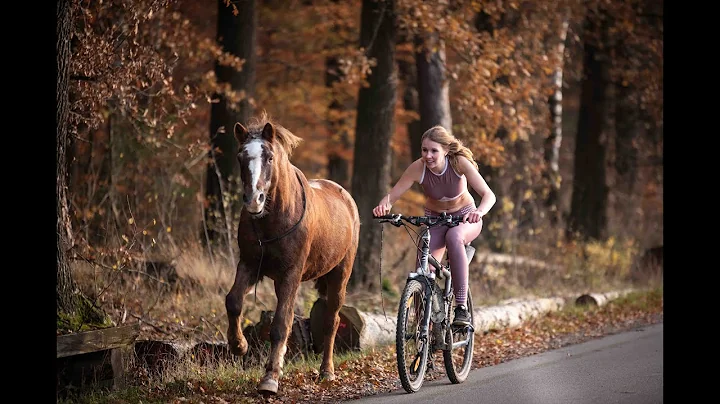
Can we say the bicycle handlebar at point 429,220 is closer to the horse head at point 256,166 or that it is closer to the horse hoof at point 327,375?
the horse head at point 256,166

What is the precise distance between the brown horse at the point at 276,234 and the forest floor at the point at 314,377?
0.31m

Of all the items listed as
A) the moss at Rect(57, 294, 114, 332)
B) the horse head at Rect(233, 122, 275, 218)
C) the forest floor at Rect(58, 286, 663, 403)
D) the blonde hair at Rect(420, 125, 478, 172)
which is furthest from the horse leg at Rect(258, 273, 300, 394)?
the blonde hair at Rect(420, 125, 478, 172)

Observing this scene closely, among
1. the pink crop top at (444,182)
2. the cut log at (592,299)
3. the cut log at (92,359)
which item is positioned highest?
the pink crop top at (444,182)

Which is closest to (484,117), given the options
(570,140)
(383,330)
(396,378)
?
(383,330)

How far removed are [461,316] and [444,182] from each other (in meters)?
1.23

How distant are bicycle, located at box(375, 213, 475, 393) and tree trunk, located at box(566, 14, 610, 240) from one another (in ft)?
46.2

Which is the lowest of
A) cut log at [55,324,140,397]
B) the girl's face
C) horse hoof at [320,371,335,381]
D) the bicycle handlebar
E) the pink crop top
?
horse hoof at [320,371,335,381]

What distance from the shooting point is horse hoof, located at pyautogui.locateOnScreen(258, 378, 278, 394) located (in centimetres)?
723

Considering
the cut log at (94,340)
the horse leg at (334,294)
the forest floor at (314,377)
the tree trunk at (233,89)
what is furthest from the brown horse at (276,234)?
the tree trunk at (233,89)

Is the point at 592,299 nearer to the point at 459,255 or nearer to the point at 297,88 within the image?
the point at 459,255

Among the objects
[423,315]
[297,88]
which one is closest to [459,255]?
[423,315]

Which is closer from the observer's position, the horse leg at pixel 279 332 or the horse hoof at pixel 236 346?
the horse leg at pixel 279 332

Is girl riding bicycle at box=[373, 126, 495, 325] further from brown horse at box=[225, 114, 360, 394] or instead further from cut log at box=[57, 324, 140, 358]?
cut log at box=[57, 324, 140, 358]

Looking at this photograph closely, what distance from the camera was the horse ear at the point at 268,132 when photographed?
7373 mm
